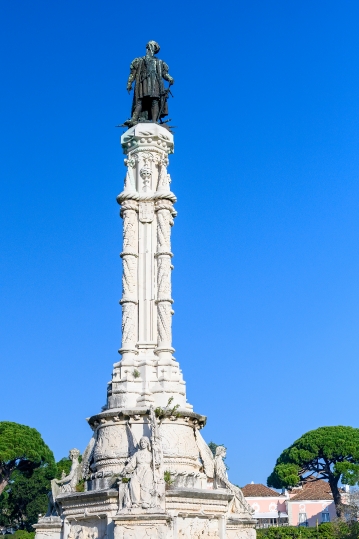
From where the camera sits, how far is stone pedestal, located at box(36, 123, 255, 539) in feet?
52.5

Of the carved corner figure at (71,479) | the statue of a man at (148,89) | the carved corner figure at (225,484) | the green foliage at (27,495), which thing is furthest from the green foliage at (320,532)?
the statue of a man at (148,89)

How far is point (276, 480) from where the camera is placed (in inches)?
2233

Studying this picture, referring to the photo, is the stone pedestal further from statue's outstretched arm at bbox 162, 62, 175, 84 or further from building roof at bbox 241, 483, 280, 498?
building roof at bbox 241, 483, 280, 498

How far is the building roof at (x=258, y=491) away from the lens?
62.8 metres

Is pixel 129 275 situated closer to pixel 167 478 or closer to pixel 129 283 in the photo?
pixel 129 283

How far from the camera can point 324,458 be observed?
54.8 meters

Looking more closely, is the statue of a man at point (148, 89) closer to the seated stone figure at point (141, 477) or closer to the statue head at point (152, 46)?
the statue head at point (152, 46)

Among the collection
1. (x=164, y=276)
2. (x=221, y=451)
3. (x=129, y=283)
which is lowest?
(x=221, y=451)

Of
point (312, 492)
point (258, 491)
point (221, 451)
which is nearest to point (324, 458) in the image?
point (312, 492)

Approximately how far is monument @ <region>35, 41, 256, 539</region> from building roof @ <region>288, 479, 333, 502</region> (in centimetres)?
4170

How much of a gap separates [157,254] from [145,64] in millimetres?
6798

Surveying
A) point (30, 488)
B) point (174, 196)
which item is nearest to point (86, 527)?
point (174, 196)

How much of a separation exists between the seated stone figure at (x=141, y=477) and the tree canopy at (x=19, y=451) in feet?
106

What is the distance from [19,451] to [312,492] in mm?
25068
